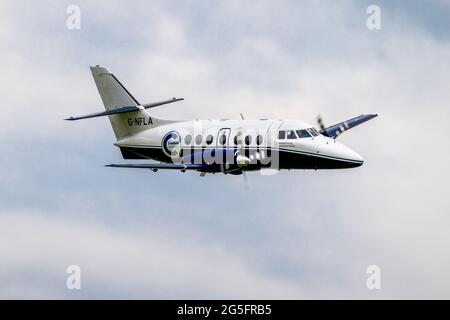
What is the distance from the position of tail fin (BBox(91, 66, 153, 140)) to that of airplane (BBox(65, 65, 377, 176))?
45cm

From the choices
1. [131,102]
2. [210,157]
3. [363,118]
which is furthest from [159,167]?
[363,118]

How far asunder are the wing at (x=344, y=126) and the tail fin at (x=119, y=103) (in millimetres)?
10942

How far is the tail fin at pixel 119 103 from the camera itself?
6347 centimetres

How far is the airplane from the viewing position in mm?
58062

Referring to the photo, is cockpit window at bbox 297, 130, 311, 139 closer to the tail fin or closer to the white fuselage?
the white fuselage

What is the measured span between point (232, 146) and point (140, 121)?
748 cm

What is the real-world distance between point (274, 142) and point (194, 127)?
5045 millimetres

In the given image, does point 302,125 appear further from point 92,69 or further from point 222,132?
point 92,69

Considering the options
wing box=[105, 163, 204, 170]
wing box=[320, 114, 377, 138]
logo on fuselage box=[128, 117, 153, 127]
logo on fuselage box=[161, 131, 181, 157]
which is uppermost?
logo on fuselage box=[128, 117, 153, 127]

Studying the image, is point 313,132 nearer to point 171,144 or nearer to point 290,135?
point 290,135

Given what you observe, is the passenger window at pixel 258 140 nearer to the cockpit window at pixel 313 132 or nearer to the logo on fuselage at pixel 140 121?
the cockpit window at pixel 313 132

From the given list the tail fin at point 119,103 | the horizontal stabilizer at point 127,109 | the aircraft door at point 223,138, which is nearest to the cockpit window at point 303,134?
the aircraft door at point 223,138

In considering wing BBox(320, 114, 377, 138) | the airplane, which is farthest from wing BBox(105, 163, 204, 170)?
wing BBox(320, 114, 377, 138)

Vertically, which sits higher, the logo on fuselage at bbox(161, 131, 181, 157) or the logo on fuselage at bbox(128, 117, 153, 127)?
the logo on fuselage at bbox(128, 117, 153, 127)
